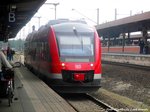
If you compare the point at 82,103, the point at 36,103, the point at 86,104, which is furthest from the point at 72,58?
the point at 36,103

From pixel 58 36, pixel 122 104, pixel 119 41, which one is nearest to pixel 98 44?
pixel 58 36

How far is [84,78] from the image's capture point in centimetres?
1644

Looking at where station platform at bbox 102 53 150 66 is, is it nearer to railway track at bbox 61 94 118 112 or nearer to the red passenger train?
railway track at bbox 61 94 118 112

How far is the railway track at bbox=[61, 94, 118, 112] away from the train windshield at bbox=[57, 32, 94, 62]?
158 centimetres

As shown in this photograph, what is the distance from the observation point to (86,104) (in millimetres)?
15703

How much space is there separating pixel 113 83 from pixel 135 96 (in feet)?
20.0

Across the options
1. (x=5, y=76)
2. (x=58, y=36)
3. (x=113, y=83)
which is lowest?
(x=113, y=83)

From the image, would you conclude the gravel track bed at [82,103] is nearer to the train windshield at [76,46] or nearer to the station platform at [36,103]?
the station platform at [36,103]

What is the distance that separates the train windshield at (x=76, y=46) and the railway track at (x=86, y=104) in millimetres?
1581

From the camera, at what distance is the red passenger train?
54.0 ft

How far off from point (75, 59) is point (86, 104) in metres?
2.02

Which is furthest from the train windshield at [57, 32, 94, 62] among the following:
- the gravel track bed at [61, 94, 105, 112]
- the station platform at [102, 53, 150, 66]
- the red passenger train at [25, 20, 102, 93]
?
the station platform at [102, 53, 150, 66]

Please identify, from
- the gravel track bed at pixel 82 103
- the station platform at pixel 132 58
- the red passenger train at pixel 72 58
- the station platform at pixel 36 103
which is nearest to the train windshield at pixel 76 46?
the red passenger train at pixel 72 58

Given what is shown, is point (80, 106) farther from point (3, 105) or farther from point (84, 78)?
point (3, 105)
